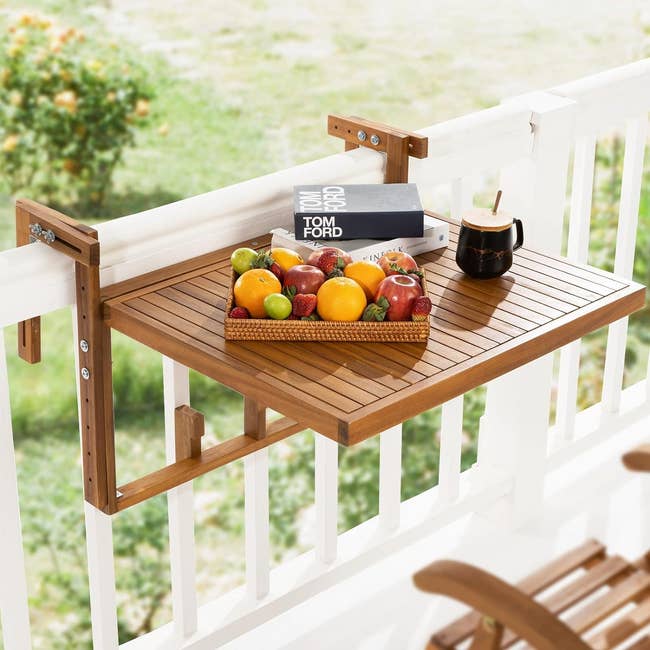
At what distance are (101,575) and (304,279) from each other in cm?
64

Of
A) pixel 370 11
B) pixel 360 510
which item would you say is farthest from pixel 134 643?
pixel 370 11

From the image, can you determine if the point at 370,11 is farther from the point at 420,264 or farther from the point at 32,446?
the point at 420,264

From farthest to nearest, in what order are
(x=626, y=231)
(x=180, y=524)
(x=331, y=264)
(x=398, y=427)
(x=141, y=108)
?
1. (x=141, y=108)
2. (x=626, y=231)
3. (x=398, y=427)
4. (x=180, y=524)
5. (x=331, y=264)

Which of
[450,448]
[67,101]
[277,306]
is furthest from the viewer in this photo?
[67,101]

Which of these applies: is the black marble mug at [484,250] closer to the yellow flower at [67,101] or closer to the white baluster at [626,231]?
the white baluster at [626,231]

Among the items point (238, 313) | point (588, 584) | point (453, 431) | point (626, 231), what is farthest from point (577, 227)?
point (238, 313)

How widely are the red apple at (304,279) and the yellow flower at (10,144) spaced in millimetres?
5420

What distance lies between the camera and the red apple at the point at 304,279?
5.18 ft

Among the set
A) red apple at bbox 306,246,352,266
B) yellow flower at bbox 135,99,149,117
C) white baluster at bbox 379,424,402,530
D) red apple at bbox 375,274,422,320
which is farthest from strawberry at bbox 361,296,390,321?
yellow flower at bbox 135,99,149,117

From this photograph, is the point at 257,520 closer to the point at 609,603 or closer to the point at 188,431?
the point at 188,431

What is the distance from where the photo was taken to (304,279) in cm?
158

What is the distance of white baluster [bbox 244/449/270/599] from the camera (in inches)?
79.4

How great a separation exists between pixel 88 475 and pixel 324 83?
6065 millimetres

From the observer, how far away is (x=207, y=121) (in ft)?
23.9
